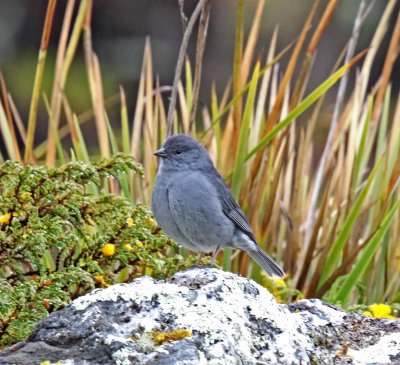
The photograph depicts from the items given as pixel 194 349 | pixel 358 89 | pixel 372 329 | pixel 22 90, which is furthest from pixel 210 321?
pixel 22 90

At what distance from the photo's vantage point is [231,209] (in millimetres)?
3945

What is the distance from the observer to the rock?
209 cm

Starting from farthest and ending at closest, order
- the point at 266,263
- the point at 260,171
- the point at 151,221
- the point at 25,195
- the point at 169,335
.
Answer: the point at 260,171
the point at 266,263
the point at 151,221
the point at 25,195
the point at 169,335

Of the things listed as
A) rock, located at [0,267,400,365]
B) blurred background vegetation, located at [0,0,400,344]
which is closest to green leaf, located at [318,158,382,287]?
blurred background vegetation, located at [0,0,400,344]

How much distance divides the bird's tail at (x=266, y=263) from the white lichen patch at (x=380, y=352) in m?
1.48

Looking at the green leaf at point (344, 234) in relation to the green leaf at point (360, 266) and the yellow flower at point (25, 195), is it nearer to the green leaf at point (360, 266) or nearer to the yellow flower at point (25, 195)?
the green leaf at point (360, 266)

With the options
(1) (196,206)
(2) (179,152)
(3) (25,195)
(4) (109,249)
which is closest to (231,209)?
(1) (196,206)

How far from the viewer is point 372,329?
2.50 meters

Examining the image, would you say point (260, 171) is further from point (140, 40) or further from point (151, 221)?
point (140, 40)

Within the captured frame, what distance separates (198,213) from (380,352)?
1.58 meters

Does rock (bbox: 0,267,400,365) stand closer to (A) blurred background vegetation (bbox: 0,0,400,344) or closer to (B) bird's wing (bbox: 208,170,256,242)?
(A) blurred background vegetation (bbox: 0,0,400,344)

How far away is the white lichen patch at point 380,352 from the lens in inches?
90.1

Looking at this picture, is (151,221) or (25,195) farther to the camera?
(151,221)

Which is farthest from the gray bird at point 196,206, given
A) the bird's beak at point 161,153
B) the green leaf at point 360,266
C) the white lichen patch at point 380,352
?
the white lichen patch at point 380,352
